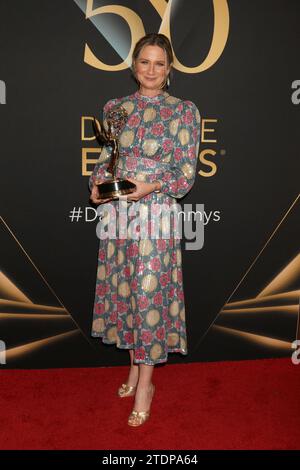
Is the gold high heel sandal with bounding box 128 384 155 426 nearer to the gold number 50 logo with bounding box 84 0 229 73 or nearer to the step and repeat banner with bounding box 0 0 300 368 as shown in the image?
the step and repeat banner with bounding box 0 0 300 368

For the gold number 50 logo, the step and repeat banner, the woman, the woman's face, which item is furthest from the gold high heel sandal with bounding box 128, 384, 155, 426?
the gold number 50 logo

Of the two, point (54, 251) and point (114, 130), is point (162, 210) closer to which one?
point (114, 130)

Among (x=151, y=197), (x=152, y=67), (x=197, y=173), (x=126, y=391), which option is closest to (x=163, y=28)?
(x=152, y=67)

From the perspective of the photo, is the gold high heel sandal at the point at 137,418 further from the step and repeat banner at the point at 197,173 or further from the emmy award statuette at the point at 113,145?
the emmy award statuette at the point at 113,145

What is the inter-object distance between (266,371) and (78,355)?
105cm

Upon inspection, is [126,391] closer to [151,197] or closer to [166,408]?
[166,408]

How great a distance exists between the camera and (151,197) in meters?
2.09

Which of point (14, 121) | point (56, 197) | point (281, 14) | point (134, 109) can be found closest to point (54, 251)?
point (56, 197)

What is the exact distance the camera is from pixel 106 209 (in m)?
2.16

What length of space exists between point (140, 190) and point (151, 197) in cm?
13

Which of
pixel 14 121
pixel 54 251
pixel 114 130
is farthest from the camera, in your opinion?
pixel 54 251

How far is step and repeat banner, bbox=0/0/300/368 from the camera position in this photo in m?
2.30

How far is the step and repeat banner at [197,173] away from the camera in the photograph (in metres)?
2.30

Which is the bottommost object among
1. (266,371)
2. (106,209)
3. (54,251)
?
(266,371)
